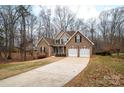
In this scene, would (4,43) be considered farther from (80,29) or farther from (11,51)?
(80,29)

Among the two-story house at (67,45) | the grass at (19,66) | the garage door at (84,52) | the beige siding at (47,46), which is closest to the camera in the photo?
the grass at (19,66)

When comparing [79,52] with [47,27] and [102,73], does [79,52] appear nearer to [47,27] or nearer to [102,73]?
[47,27]

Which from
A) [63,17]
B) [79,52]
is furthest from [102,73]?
[79,52]

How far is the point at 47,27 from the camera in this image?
892 centimetres

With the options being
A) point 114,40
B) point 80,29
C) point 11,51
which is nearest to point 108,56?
point 114,40

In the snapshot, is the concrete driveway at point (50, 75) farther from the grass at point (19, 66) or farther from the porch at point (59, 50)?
the porch at point (59, 50)

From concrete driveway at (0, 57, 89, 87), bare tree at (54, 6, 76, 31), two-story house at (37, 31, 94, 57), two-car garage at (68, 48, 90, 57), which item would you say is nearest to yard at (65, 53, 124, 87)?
concrete driveway at (0, 57, 89, 87)

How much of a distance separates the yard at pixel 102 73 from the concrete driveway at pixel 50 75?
29 cm

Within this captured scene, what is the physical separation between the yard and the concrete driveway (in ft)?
0.95

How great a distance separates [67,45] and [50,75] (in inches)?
109

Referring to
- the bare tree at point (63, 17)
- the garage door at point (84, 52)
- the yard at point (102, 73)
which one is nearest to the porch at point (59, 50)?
the garage door at point (84, 52)

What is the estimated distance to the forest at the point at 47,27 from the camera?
28.0 ft

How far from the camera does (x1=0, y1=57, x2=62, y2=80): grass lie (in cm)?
838

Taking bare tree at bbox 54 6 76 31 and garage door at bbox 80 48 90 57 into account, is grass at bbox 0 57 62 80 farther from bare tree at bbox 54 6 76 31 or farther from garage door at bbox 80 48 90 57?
bare tree at bbox 54 6 76 31
